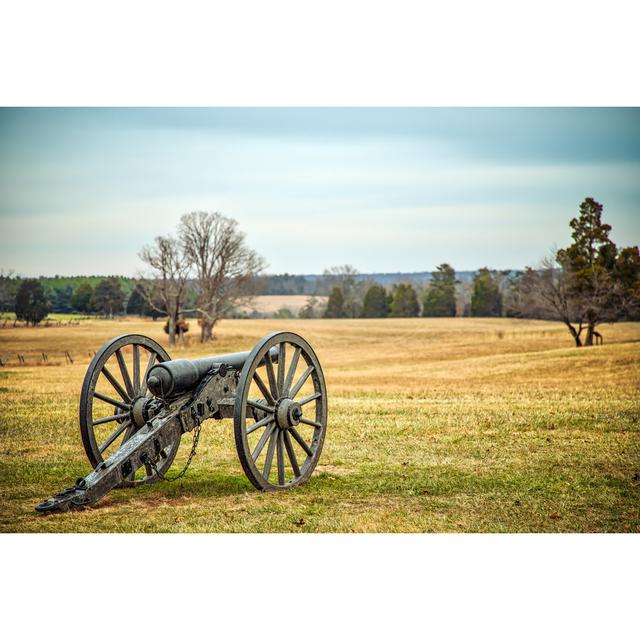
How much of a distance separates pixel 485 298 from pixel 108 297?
59.4ft

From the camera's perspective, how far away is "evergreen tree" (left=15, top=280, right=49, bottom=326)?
1916 centimetres

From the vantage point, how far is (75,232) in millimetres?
18594

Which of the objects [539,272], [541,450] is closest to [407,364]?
[539,272]

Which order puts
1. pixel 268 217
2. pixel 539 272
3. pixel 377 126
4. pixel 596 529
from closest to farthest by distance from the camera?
pixel 596 529
pixel 377 126
pixel 539 272
pixel 268 217

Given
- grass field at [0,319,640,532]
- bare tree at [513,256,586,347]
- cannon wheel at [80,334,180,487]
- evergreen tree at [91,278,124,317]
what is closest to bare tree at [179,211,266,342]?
evergreen tree at [91,278,124,317]

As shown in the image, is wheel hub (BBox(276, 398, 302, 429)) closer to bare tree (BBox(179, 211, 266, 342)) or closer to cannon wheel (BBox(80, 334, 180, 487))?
cannon wheel (BBox(80, 334, 180, 487))

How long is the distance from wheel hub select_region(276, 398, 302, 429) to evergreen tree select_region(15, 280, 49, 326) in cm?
1257

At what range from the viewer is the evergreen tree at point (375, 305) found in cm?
4416

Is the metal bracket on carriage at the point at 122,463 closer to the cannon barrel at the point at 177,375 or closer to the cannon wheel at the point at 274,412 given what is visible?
the cannon barrel at the point at 177,375

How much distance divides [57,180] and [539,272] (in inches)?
614

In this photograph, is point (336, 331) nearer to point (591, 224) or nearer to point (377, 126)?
point (591, 224)

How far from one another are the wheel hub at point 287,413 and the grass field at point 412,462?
2.07 feet

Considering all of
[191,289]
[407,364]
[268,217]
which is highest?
[268,217]

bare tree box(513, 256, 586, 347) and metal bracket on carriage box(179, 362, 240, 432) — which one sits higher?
bare tree box(513, 256, 586, 347)
